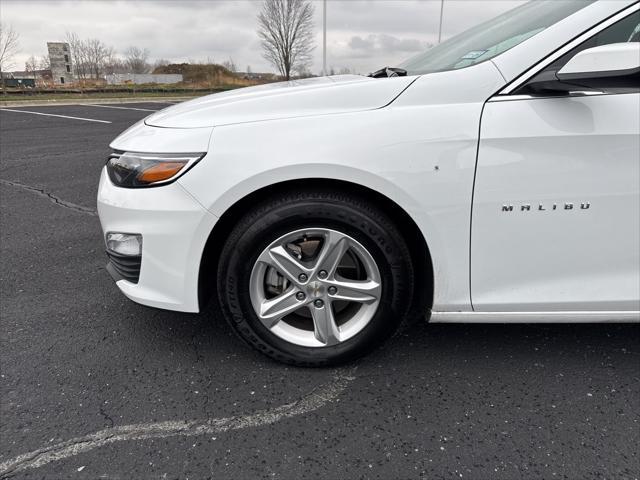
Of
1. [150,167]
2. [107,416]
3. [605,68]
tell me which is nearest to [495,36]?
[605,68]

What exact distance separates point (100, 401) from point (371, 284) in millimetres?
1249

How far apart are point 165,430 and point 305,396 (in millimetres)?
576

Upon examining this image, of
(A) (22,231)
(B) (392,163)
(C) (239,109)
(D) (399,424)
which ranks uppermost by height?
(C) (239,109)

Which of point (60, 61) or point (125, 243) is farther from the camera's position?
point (60, 61)

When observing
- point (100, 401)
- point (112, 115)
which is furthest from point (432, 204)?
point (112, 115)

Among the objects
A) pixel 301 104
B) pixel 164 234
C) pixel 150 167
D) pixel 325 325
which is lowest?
pixel 325 325

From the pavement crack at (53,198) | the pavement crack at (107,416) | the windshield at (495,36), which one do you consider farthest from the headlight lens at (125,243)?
the pavement crack at (53,198)

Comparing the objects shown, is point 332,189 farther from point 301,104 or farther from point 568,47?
point 568,47

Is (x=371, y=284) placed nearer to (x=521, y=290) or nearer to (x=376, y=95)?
Result: (x=521, y=290)

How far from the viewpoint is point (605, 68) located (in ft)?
5.37

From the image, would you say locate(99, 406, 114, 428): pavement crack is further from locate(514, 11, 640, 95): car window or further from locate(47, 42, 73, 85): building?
locate(47, 42, 73, 85): building

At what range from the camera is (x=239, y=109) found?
2.01 meters

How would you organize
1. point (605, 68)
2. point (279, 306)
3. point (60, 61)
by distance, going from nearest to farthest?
point (605, 68) → point (279, 306) → point (60, 61)

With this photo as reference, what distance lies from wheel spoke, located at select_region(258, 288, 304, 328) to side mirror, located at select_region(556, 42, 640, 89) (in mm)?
1380
